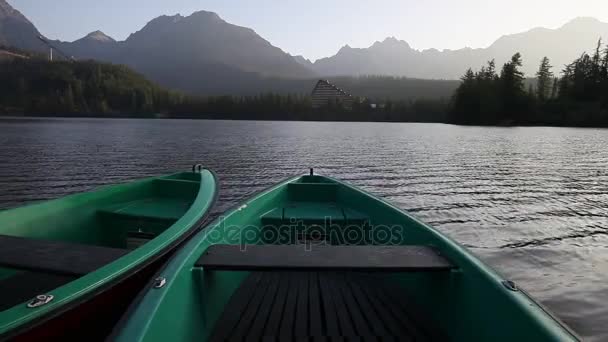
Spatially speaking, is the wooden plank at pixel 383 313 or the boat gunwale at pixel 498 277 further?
the wooden plank at pixel 383 313

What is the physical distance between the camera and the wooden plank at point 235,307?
4.22 m

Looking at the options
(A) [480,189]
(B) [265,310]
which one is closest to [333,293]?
(B) [265,310]

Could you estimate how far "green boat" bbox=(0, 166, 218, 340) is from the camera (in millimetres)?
3676

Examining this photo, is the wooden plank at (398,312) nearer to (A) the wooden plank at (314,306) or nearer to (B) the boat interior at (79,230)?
(A) the wooden plank at (314,306)

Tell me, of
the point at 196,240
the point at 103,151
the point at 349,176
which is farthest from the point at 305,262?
the point at 103,151

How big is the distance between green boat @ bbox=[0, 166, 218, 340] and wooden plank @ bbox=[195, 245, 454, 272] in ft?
3.97

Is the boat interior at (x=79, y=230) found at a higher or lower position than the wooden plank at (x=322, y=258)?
lower

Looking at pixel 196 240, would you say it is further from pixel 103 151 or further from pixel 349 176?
pixel 103 151

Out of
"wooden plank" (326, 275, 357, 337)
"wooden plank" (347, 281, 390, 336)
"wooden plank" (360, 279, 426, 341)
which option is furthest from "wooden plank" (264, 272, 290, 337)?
"wooden plank" (360, 279, 426, 341)

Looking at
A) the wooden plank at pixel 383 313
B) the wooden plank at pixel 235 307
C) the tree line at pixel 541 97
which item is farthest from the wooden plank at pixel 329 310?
the tree line at pixel 541 97

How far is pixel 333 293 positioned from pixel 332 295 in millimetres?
74

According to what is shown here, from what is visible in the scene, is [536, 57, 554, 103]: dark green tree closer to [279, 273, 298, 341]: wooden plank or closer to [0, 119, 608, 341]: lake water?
[0, 119, 608, 341]: lake water
